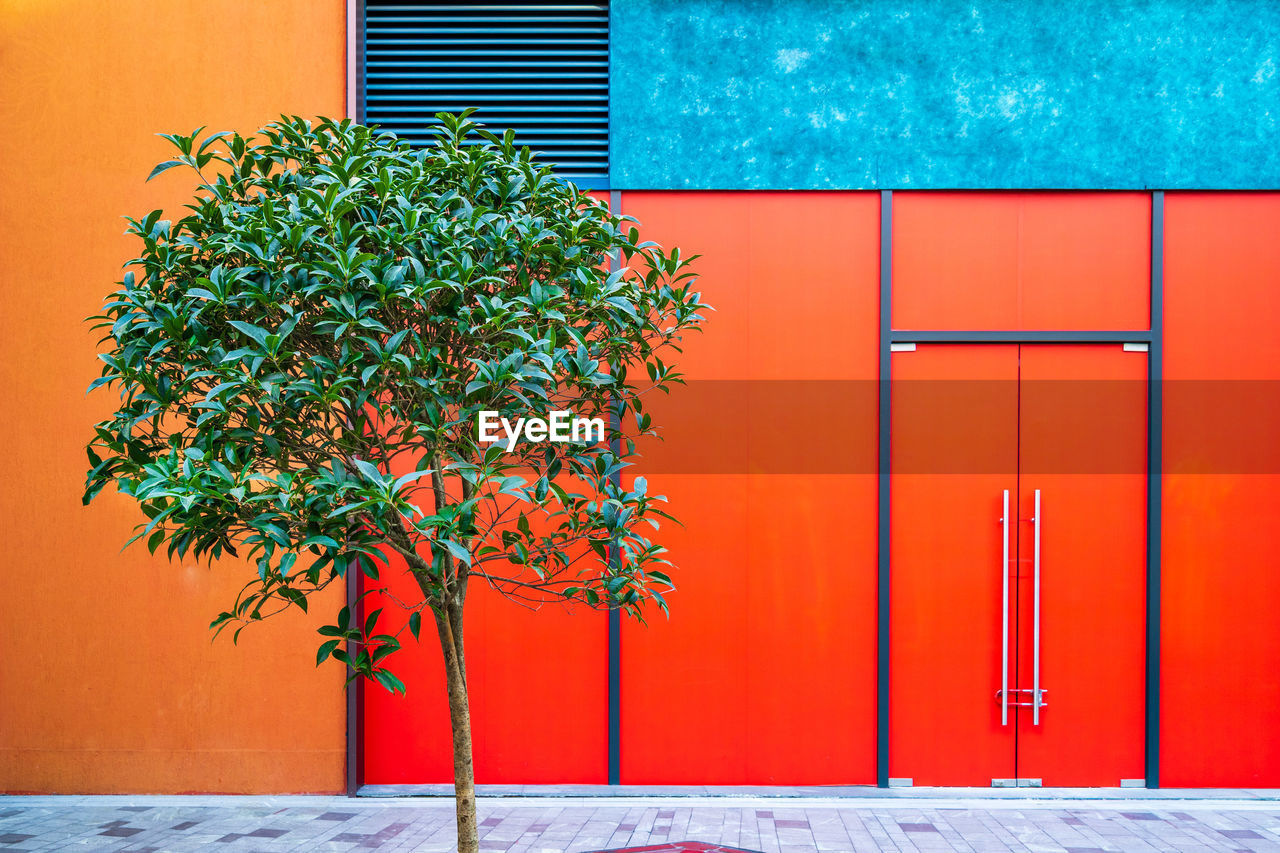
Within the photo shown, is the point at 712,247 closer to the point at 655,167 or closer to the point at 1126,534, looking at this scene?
the point at 655,167

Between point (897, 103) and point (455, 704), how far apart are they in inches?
176

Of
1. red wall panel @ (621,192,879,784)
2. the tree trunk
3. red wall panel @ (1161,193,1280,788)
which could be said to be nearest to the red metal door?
red wall panel @ (1161,193,1280,788)

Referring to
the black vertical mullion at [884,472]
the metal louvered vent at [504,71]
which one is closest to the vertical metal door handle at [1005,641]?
the black vertical mullion at [884,472]

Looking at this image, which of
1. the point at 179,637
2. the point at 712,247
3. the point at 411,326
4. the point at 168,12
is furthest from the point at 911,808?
the point at 168,12

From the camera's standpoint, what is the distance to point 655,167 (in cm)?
559

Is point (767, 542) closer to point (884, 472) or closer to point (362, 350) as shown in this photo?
point (884, 472)

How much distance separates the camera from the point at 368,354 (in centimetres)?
295

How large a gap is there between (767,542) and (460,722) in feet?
8.86

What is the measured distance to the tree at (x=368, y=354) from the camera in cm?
273

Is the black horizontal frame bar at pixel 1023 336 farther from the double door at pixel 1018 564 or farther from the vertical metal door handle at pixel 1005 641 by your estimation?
the vertical metal door handle at pixel 1005 641

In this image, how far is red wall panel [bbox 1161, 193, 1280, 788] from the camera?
542cm

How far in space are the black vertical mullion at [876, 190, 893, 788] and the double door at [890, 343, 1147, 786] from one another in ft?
0.23

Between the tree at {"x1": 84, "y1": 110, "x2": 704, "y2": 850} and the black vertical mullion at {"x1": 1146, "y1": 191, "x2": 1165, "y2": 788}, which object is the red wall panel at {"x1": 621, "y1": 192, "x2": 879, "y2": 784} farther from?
the tree at {"x1": 84, "y1": 110, "x2": 704, "y2": 850}

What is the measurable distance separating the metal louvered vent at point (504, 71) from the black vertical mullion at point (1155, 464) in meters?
3.55
